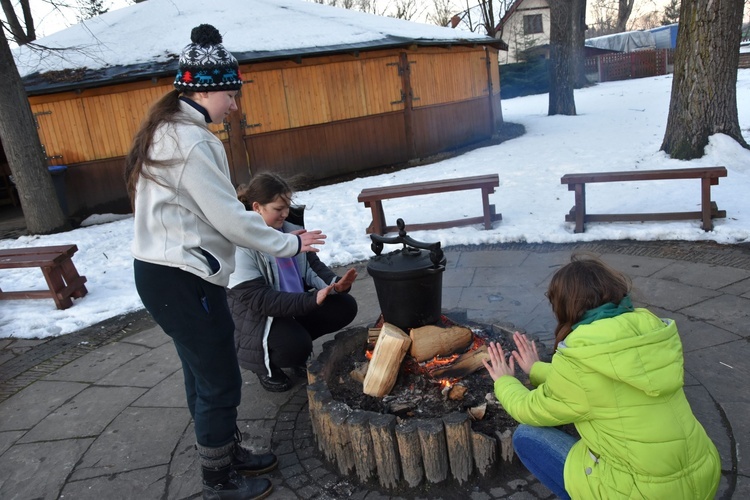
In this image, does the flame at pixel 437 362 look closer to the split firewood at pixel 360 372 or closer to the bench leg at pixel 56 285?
the split firewood at pixel 360 372

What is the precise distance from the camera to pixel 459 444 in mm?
2449

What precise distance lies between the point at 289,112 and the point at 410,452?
394 inches

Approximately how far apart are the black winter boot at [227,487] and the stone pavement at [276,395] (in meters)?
0.10

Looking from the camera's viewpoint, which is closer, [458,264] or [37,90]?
[458,264]

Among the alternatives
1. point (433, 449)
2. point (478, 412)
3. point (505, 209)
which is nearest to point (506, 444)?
point (478, 412)

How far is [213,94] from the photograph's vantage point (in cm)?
228

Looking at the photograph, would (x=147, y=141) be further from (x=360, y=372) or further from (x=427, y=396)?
(x=427, y=396)

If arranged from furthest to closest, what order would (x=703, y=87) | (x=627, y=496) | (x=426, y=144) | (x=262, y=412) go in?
(x=426, y=144) → (x=703, y=87) → (x=262, y=412) → (x=627, y=496)

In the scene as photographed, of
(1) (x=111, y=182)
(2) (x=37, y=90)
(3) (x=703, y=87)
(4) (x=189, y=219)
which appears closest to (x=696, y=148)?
(3) (x=703, y=87)

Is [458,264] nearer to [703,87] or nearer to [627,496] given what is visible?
[627,496]

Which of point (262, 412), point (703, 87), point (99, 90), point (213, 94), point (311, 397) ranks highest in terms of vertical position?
point (99, 90)


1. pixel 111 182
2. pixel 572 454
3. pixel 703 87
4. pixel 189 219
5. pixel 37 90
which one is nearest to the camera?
pixel 572 454

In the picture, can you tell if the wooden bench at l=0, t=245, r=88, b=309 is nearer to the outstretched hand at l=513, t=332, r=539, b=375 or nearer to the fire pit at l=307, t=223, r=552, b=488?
the fire pit at l=307, t=223, r=552, b=488

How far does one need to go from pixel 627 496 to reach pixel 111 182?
1120cm
